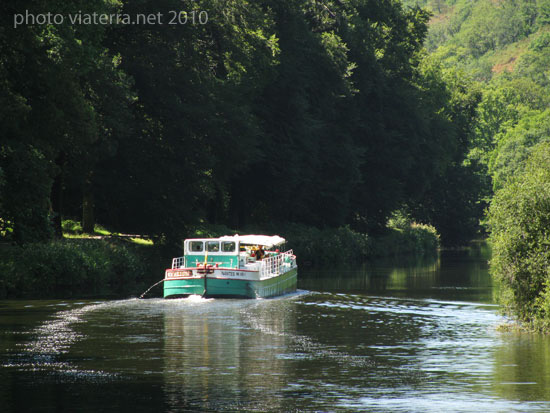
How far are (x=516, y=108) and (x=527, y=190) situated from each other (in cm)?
15664

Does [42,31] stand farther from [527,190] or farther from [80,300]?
[527,190]

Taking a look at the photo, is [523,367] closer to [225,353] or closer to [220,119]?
[225,353]

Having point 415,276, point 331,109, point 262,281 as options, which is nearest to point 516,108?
point 331,109

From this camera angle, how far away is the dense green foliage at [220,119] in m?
40.1

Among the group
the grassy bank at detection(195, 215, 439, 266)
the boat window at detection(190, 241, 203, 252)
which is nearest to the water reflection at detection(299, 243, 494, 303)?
the grassy bank at detection(195, 215, 439, 266)

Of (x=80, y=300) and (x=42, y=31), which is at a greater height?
(x=42, y=31)

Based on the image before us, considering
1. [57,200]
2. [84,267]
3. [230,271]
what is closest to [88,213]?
[57,200]

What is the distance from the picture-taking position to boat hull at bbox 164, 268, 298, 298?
43125mm

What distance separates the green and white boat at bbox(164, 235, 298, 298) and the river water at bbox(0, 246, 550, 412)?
1.17 meters

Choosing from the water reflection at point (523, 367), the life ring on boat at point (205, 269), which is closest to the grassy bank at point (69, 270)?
the life ring on boat at point (205, 269)

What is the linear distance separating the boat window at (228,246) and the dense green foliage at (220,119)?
26.4 ft

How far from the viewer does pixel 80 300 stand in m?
41.3

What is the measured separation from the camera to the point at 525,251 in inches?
1237

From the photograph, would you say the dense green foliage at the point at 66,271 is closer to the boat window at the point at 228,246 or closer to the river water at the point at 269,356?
the river water at the point at 269,356
